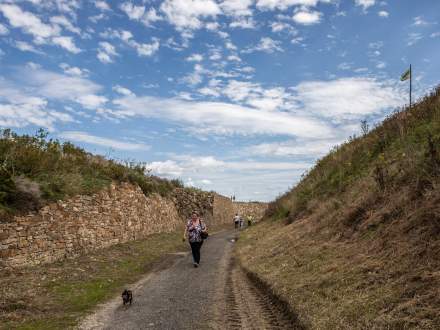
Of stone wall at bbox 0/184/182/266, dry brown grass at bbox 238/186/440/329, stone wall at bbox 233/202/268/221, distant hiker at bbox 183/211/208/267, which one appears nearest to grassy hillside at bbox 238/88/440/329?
dry brown grass at bbox 238/186/440/329

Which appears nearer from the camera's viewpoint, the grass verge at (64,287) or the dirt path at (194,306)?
the dirt path at (194,306)

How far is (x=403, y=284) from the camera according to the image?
591 centimetres

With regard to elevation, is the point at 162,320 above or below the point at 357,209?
below

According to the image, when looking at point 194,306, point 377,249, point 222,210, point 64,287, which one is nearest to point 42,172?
point 64,287

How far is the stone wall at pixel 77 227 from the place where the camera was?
38.6 feet

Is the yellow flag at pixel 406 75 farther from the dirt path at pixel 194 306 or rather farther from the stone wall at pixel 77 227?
the stone wall at pixel 77 227

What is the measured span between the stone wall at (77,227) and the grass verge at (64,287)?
495 millimetres

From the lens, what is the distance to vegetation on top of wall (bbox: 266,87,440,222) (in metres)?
9.49

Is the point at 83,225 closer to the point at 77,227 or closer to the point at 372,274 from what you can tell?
the point at 77,227

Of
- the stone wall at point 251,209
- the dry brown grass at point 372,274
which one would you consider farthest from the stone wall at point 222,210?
the dry brown grass at point 372,274

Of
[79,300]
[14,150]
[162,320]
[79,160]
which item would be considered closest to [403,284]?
[162,320]

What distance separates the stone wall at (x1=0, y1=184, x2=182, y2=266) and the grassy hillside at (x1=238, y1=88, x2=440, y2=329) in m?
6.26

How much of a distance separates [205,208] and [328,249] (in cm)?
2836

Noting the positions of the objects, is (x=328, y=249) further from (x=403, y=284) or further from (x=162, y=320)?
(x=162, y=320)
